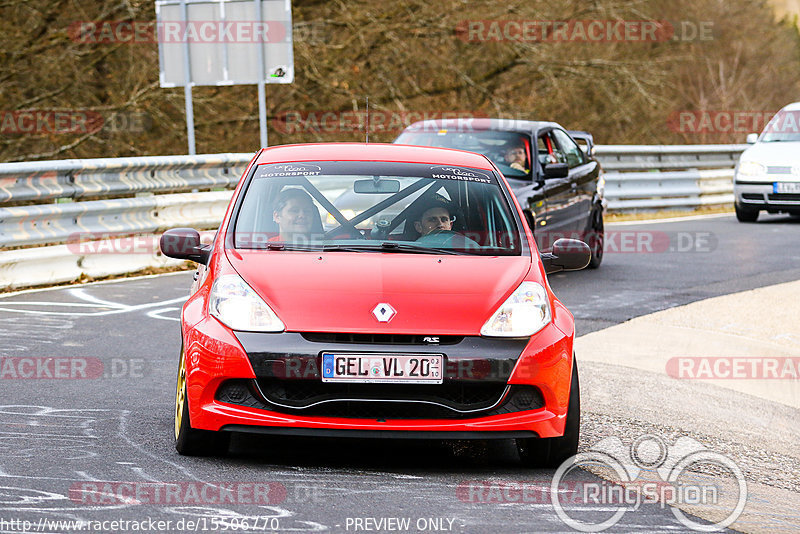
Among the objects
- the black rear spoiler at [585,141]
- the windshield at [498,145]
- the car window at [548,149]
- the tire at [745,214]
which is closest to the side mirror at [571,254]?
the windshield at [498,145]

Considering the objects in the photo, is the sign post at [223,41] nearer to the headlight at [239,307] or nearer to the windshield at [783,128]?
the windshield at [783,128]

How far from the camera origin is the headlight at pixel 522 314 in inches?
212

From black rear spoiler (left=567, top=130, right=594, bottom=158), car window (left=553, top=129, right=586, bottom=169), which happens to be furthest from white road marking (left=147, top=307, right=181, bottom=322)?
black rear spoiler (left=567, top=130, right=594, bottom=158)

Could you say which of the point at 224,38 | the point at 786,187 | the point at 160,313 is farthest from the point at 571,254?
the point at 786,187

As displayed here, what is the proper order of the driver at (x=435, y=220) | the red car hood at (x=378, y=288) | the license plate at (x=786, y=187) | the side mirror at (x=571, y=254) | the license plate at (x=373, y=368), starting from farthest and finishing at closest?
the license plate at (x=786, y=187) < the side mirror at (x=571, y=254) < the driver at (x=435, y=220) < the red car hood at (x=378, y=288) < the license plate at (x=373, y=368)

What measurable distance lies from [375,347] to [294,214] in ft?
4.32

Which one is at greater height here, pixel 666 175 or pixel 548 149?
pixel 548 149

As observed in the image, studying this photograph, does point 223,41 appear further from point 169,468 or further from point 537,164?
point 169,468

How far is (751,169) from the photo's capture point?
19391 millimetres

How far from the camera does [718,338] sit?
993 cm

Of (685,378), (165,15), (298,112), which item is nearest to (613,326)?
(685,378)

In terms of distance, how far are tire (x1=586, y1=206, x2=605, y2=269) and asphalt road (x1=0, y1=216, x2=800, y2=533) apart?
19.6 feet

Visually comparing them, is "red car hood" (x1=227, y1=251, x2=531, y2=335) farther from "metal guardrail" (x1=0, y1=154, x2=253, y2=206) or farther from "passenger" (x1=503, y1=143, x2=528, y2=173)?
"passenger" (x1=503, y1=143, x2=528, y2=173)

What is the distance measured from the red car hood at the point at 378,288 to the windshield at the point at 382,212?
0.67 ft
